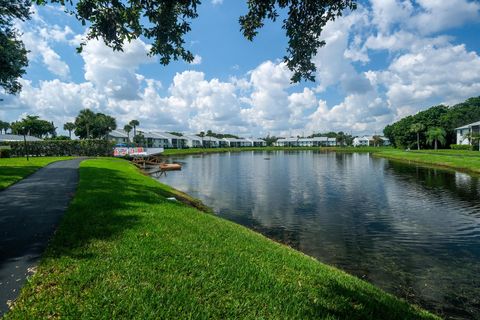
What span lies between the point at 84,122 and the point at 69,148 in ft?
136

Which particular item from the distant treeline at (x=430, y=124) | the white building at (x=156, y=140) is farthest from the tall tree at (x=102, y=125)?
the distant treeline at (x=430, y=124)

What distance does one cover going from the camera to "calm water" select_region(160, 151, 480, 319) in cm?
1045

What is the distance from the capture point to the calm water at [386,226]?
1045 cm

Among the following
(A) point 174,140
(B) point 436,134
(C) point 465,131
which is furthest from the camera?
(A) point 174,140

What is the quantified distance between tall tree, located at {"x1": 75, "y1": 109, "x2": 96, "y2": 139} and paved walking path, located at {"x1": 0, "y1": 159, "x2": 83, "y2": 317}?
84.0 meters

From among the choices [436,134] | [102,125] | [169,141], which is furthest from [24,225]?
[169,141]

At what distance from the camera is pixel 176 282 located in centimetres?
612

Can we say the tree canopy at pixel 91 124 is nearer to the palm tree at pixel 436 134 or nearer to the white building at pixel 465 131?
the palm tree at pixel 436 134

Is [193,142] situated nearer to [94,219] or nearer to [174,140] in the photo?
[174,140]

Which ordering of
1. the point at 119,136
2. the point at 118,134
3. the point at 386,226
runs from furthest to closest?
the point at 118,134, the point at 119,136, the point at 386,226

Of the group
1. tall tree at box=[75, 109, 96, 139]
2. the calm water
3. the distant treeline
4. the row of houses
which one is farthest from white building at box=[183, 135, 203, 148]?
the calm water

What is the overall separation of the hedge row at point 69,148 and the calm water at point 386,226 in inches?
1341

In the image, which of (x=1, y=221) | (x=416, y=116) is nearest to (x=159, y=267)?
(x=1, y=221)

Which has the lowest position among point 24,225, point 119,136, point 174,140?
point 24,225
